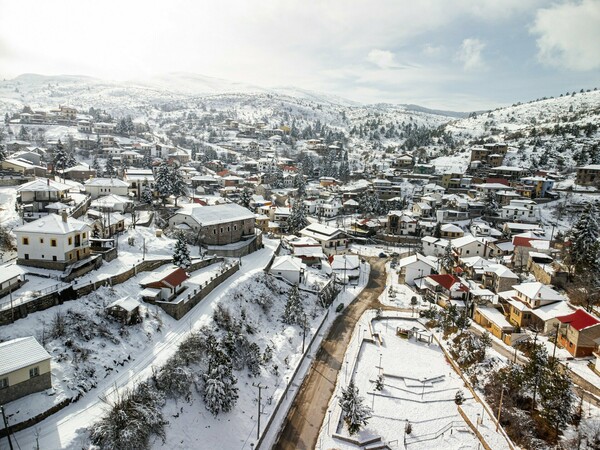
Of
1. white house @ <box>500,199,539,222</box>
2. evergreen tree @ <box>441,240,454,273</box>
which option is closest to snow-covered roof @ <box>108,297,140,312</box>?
evergreen tree @ <box>441,240,454,273</box>

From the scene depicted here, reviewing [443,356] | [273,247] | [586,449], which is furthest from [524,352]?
[273,247]

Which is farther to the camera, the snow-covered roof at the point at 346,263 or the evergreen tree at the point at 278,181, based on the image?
the evergreen tree at the point at 278,181

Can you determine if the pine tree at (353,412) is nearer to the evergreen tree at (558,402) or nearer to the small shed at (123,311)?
the evergreen tree at (558,402)

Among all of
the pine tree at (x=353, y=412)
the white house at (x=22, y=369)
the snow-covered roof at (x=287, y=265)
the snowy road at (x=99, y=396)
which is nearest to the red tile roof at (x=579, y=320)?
the pine tree at (x=353, y=412)

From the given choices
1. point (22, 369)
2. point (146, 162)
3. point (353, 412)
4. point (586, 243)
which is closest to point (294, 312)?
point (353, 412)

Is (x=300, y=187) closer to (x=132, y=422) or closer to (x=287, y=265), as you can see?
(x=287, y=265)
